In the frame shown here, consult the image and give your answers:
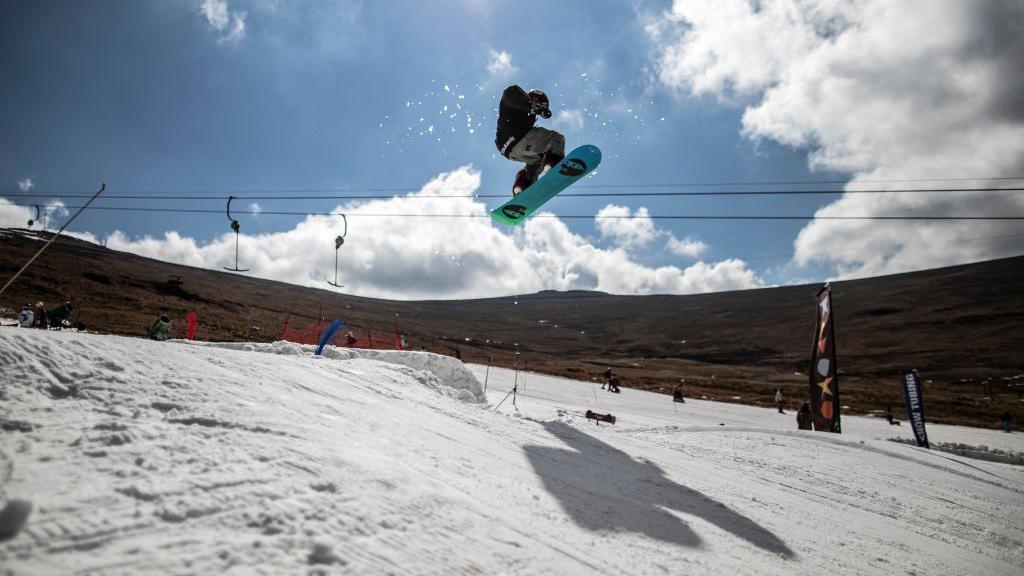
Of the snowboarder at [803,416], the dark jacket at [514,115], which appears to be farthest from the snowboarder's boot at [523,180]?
the snowboarder at [803,416]

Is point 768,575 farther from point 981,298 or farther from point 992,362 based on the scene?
point 981,298

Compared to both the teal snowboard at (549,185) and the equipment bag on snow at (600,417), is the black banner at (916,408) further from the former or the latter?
the teal snowboard at (549,185)

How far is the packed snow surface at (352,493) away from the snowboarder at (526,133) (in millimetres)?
4769

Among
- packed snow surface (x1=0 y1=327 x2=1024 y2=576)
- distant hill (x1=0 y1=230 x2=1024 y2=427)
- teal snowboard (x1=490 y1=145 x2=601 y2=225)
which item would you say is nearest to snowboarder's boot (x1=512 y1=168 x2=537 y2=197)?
teal snowboard (x1=490 y1=145 x2=601 y2=225)

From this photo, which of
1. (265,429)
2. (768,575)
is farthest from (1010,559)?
(265,429)

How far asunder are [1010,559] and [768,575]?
178 inches

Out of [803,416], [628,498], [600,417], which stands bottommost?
[803,416]

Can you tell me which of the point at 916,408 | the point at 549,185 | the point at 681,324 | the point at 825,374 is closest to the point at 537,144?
the point at 549,185

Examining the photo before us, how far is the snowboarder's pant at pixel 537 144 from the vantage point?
335 inches

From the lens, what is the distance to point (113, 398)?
3201mm

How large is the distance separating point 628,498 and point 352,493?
2.79 meters

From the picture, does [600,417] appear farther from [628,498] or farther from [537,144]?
[628,498]

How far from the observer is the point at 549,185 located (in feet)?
31.2

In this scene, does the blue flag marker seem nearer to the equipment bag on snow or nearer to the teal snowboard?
the teal snowboard
